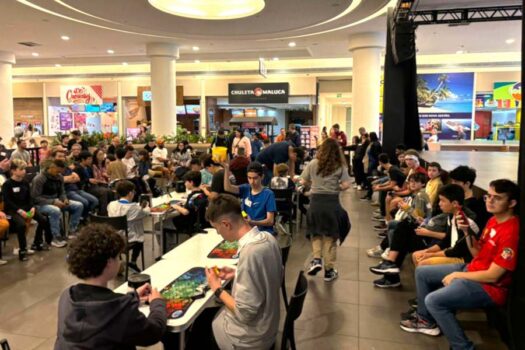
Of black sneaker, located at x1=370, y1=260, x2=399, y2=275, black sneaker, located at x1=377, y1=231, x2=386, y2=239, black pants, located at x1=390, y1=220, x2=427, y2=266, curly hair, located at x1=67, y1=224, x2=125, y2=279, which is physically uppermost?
curly hair, located at x1=67, y1=224, x2=125, y2=279

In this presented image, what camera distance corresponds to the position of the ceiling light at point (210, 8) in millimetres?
9750

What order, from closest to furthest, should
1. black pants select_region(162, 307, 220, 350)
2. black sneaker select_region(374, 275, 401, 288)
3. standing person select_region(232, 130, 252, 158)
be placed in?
black pants select_region(162, 307, 220, 350), black sneaker select_region(374, 275, 401, 288), standing person select_region(232, 130, 252, 158)

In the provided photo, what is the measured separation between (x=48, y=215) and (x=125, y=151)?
269 centimetres

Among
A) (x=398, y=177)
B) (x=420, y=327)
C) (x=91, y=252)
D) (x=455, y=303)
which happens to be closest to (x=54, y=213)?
(x=91, y=252)

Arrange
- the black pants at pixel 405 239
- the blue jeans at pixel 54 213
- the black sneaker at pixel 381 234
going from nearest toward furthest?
the black pants at pixel 405 239 → the blue jeans at pixel 54 213 → the black sneaker at pixel 381 234

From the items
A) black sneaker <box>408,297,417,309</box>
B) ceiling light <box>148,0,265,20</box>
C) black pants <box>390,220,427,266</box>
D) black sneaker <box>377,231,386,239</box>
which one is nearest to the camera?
black sneaker <box>408,297,417,309</box>

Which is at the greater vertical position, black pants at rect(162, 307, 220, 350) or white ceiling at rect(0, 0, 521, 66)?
white ceiling at rect(0, 0, 521, 66)

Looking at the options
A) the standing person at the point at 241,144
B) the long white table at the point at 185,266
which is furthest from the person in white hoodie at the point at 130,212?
the standing person at the point at 241,144

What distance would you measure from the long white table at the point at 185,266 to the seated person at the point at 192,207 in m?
1.46

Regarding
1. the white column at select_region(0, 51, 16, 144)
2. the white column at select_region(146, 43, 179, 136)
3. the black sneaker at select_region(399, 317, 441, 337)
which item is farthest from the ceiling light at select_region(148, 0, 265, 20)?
the white column at select_region(0, 51, 16, 144)

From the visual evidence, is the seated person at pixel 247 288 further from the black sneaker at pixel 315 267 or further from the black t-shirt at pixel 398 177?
the black t-shirt at pixel 398 177

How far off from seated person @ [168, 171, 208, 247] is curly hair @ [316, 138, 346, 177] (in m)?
1.59

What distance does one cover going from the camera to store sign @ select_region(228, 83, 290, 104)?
55.2ft

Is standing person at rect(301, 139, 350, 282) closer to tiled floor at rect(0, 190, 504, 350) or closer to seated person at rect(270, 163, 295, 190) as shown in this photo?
tiled floor at rect(0, 190, 504, 350)
